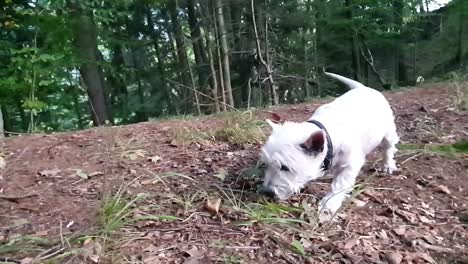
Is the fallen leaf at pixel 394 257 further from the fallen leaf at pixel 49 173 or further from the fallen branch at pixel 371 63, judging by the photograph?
the fallen branch at pixel 371 63

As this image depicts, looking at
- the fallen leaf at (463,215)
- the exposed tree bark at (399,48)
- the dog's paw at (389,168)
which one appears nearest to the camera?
the fallen leaf at (463,215)

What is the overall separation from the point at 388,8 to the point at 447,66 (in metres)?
3.66

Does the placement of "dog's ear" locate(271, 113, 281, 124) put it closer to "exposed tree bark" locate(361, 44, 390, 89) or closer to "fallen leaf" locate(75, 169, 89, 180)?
"fallen leaf" locate(75, 169, 89, 180)

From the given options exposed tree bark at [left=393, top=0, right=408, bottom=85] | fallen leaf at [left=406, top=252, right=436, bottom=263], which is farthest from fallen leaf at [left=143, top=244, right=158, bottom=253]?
exposed tree bark at [left=393, top=0, right=408, bottom=85]

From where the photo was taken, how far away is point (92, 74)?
11.2 meters

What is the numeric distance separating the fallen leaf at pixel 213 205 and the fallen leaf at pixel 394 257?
3.45 ft

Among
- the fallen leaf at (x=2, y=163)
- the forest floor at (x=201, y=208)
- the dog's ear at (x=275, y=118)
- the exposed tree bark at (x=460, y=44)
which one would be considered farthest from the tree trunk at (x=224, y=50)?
the exposed tree bark at (x=460, y=44)

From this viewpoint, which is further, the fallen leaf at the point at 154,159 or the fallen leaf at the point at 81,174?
the fallen leaf at the point at 154,159

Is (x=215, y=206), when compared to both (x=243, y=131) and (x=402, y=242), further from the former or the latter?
(x=243, y=131)

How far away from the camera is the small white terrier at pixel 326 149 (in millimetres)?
2779

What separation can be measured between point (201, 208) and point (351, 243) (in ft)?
3.17

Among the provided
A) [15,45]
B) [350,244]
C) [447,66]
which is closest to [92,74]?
[15,45]

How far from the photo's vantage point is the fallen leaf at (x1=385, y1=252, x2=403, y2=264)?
89.6 inches

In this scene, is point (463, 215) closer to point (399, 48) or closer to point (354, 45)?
point (354, 45)
